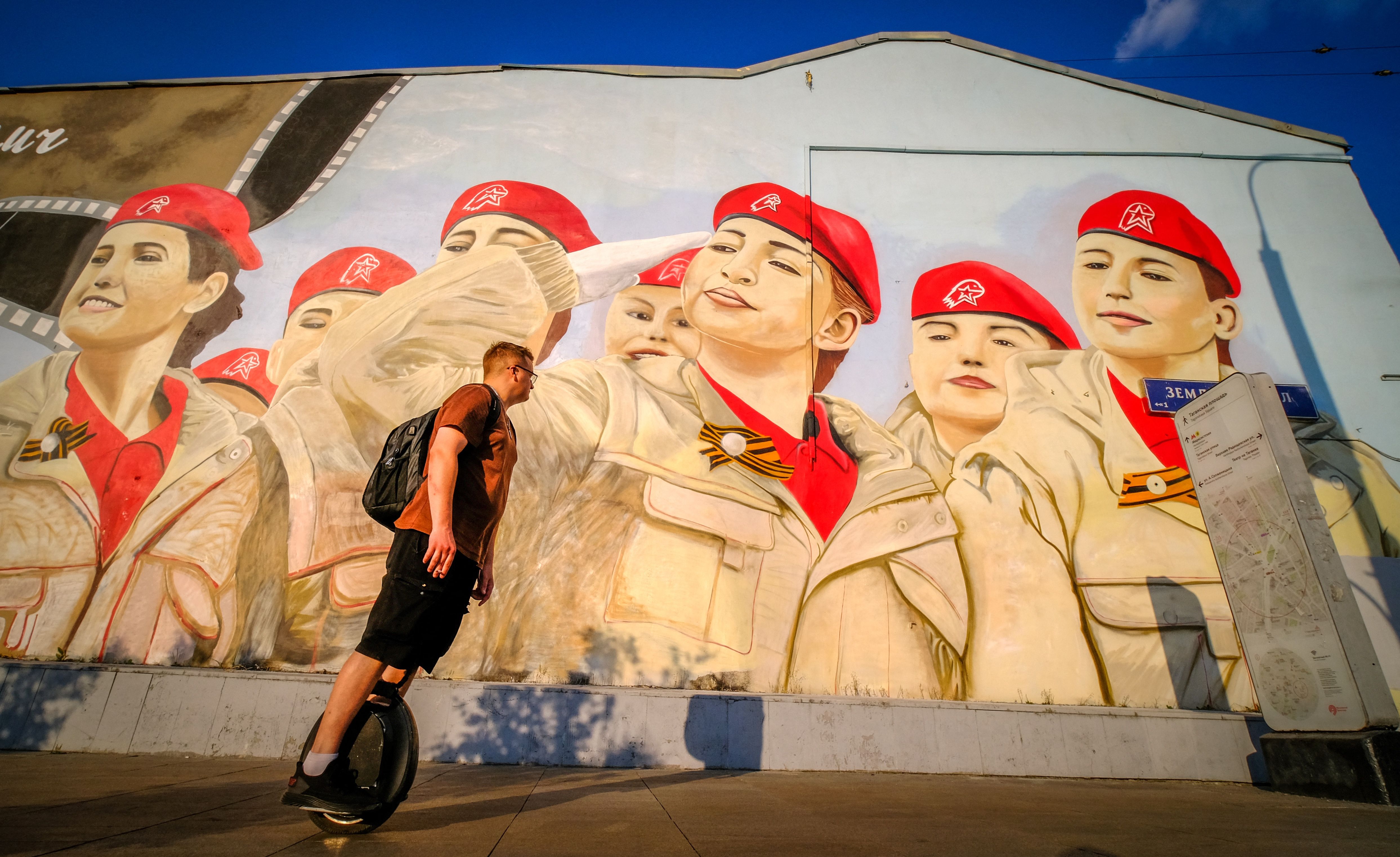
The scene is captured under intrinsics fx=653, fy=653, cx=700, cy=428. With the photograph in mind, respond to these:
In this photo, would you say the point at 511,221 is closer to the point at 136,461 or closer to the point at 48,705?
the point at 136,461

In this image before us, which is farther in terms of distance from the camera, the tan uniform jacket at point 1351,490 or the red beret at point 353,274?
the red beret at point 353,274

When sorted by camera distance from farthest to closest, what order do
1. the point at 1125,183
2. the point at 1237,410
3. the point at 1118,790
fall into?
the point at 1125,183
the point at 1237,410
the point at 1118,790

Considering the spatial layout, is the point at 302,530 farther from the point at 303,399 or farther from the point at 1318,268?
the point at 1318,268

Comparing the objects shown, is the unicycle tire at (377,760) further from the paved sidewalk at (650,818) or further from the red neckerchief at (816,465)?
the red neckerchief at (816,465)

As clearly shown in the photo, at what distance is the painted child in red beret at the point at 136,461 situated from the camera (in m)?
5.48

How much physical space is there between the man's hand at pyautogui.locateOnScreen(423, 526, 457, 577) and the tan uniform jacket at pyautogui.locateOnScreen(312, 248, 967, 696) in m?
3.52

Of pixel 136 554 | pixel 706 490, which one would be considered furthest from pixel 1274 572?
pixel 136 554

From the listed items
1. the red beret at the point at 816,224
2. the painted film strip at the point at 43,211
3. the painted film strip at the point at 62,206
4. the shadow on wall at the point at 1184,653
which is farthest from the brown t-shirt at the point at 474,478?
the painted film strip at the point at 62,206

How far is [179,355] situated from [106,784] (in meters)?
4.89

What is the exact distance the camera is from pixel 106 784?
117 inches

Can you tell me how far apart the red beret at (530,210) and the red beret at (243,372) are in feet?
6.97

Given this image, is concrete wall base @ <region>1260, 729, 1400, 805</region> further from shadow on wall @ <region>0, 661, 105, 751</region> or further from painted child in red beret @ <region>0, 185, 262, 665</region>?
shadow on wall @ <region>0, 661, 105, 751</region>

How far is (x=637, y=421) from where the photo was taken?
614cm

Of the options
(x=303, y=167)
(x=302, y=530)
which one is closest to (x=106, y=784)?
(x=302, y=530)
